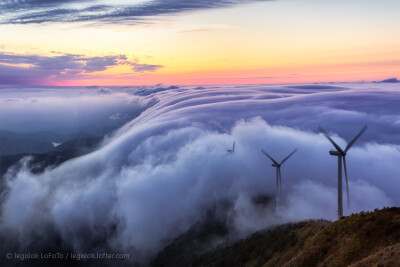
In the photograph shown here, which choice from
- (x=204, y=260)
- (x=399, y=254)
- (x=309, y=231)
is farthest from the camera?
(x=204, y=260)

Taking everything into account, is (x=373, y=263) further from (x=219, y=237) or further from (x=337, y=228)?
(x=219, y=237)

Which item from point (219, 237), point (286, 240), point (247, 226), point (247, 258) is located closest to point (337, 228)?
point (286, 240)

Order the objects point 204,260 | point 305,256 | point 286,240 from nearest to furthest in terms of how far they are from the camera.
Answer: point 305,256 → point 286,240 → point 204,260

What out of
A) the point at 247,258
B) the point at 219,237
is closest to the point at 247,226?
the point at 219,237

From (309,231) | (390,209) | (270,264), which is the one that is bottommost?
(270,264)

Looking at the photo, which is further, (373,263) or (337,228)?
(337,228)

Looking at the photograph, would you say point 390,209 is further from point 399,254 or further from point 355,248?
point 399,254

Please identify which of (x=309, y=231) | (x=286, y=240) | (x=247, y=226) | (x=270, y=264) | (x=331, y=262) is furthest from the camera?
(x=247, y=226)

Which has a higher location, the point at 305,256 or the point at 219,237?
the point at 305,256

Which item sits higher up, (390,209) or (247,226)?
(390,209)
